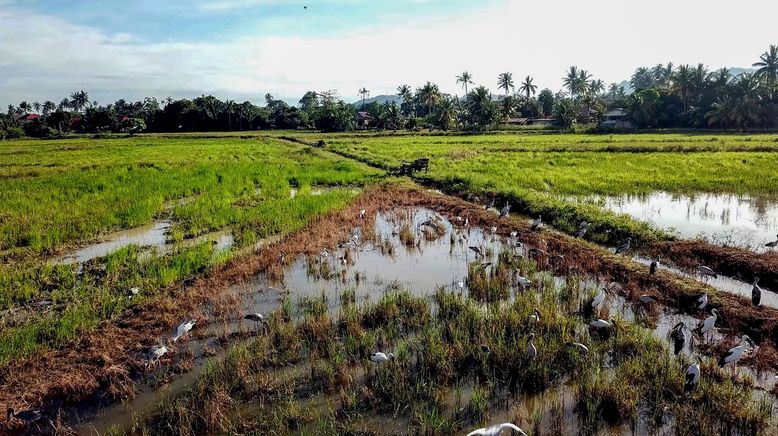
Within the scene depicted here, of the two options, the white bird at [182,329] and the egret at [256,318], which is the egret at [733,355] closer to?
the egret at [256,318]

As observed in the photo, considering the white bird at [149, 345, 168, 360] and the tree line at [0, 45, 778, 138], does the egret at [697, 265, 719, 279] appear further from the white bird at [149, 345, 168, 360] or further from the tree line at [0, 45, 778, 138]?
the tree line at [0, 45, 778, 138]

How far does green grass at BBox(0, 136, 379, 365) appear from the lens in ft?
22.6

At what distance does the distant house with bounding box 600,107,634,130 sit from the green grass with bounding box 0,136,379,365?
33903 millimetres

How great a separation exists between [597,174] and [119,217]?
15.4 meters

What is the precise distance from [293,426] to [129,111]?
81.7 meters

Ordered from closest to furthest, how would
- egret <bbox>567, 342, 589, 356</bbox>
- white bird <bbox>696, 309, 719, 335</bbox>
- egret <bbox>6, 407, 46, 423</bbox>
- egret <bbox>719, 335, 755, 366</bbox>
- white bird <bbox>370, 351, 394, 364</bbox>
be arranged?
egret <bbox>6, 407, 46, 423</bbox>
egret <bbox>719, 335, 755, 366</bbox>
white bird <bbox>370, 351, 394, 364</bbox>
egret <bbox>567, 342, 589, 356</bbox>
white bird <bbox>696, 309, 719, 335</bbox>

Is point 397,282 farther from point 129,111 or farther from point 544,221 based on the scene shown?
point 129,111

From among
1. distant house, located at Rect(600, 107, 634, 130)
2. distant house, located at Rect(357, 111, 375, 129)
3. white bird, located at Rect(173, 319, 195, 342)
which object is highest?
distant house, located at Rect(357, 111, 375, 129)

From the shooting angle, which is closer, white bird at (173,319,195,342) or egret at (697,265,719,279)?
white bird at (173,319,195,342)

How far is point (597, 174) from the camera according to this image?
17.3m

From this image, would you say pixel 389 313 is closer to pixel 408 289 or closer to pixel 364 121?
pixel 408 289

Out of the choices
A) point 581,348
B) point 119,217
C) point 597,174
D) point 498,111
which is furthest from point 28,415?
point 498,111

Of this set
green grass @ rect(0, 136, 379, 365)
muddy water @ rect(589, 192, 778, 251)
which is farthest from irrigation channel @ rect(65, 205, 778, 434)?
muddy water @ rect(589, 192, 778, 251)

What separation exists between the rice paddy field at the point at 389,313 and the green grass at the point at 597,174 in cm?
16
